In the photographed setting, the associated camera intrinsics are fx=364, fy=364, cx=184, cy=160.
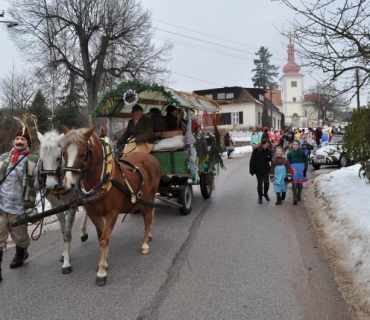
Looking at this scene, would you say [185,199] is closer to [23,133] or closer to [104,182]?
[104,182]

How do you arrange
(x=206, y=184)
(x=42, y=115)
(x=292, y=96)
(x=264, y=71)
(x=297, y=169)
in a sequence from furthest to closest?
→ (x=292, y=96) → (x=264, y=71) → (x=42, y=115) → (x=206, y=184) → (x=297, y=169)

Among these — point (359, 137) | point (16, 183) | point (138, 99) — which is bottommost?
point (16, 183)

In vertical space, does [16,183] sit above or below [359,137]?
below

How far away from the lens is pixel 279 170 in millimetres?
9102

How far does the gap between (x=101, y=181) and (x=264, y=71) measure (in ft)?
247

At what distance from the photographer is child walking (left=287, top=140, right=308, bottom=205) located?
897cm

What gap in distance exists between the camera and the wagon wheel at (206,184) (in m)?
9.30

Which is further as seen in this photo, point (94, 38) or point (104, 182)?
point (94, 38)

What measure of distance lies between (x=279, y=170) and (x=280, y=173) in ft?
0.32

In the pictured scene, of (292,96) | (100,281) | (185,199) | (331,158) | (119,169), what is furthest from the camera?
(292,96)

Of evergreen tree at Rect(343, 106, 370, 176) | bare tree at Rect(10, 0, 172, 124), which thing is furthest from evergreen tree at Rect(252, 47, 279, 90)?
evergreen tree at Rect(343, 106, 370, 176)

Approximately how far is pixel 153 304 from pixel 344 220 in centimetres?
374

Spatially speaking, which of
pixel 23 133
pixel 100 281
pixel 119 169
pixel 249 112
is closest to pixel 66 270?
pixel 100 281

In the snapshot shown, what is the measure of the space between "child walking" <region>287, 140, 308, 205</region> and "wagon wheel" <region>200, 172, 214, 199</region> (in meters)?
2.09
